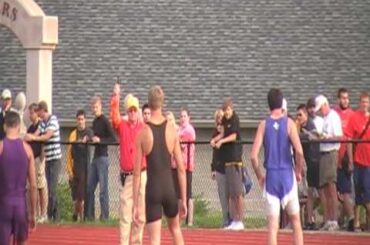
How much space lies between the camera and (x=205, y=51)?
38531 millimetres

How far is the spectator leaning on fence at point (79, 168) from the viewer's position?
28656 mm

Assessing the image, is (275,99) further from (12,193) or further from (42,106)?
(42,106)

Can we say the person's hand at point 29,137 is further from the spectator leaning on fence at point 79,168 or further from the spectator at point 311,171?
the spectator at point 311,171

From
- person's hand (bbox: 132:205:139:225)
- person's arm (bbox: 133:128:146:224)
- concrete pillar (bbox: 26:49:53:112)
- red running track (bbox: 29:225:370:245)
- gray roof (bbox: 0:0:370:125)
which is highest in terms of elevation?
gray roof (bbox: 0:0:370:125)

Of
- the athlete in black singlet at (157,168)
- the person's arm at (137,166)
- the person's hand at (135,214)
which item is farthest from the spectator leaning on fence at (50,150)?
the athlete in black singlet at (157,168)

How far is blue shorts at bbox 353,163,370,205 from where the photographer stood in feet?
82.4

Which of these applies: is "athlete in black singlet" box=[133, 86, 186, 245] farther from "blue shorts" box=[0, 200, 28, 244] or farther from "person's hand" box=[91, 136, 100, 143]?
"person's hand" box=[91, 136, 100, 143]

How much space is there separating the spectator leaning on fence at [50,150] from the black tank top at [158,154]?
997cm

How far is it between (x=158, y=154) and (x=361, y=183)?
24.3 feet

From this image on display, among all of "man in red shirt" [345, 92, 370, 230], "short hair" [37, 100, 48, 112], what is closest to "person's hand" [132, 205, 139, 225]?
"man in red shirt" [345, 92, 370, 230]

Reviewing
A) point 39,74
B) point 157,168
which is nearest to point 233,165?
point 39,74

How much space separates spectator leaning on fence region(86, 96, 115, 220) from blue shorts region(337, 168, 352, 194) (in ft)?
15.9

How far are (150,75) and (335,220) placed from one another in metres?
13.4

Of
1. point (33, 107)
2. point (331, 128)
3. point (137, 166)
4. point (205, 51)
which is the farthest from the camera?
point (205, 51)
